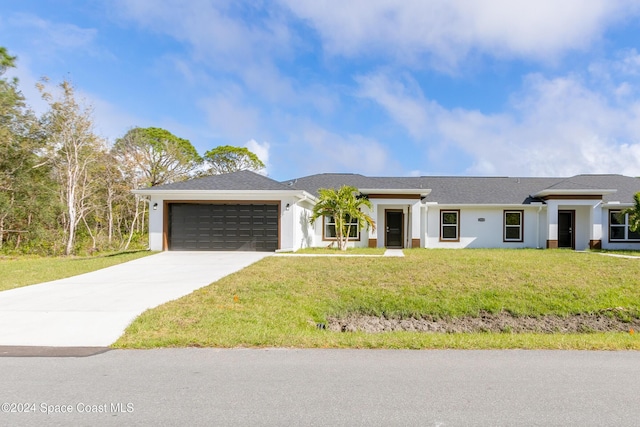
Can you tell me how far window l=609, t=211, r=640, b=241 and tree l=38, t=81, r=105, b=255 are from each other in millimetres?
28517

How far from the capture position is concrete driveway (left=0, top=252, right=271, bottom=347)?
19.9 ft

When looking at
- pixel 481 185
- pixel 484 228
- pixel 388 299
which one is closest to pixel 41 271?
pixel 388 299

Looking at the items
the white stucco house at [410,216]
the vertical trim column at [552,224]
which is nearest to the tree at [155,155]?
the white stucco house at [410,216]

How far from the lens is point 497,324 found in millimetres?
9156

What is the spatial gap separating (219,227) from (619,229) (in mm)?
19939

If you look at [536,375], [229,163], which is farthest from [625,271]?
[229,163]

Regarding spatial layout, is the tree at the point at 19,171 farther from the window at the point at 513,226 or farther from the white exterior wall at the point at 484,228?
the window at the point at 513,226

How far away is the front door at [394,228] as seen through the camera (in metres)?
20.7

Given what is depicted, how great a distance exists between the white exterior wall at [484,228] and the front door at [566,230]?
1.16m

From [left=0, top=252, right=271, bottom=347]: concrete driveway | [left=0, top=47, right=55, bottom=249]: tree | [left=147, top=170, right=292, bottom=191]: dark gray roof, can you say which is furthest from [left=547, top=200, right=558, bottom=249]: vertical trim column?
[left=0, top=47, right=55, bottom=249]: tree

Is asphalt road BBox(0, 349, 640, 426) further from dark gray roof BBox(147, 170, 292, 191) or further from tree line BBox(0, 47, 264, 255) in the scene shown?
tree line BBox(0, 47, 264, 255)

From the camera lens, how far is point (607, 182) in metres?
21.5

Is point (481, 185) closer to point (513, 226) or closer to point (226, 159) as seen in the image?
point (513, 226)

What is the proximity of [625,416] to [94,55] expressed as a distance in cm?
2106
